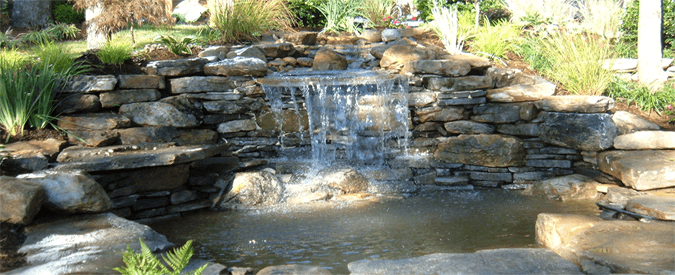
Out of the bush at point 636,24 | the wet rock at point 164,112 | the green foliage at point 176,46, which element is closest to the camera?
the wet rock at point 164,112

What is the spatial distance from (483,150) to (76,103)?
460 centimetres

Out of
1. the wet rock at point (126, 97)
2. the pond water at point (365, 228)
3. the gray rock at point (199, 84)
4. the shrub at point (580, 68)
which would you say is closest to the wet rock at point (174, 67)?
the gray rock at point (199, 84)

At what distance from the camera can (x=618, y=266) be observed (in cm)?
251

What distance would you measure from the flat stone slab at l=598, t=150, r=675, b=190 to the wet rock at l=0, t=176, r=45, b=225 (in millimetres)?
4989

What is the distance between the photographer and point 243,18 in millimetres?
7234

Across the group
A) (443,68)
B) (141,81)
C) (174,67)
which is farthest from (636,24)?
(141,81)

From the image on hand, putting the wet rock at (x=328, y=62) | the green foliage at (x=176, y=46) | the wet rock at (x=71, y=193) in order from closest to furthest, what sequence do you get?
the wet rock at (x=71, y=193) → the green foliage at (x=176, y=46) → the wet rock at (x=328, y=62)

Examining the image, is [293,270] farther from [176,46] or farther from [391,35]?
[391,35]

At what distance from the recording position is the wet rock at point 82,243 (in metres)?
2.75

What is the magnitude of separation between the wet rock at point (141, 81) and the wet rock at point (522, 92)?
396 centimetres

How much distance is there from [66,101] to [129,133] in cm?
76

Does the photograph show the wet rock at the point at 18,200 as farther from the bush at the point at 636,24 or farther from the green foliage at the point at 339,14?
the bush at the point at 636,24

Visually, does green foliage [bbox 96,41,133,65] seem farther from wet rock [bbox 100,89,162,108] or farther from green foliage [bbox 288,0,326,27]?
green foliage [bbox 288,0,326,27]

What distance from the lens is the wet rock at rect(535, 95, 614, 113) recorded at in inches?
201
